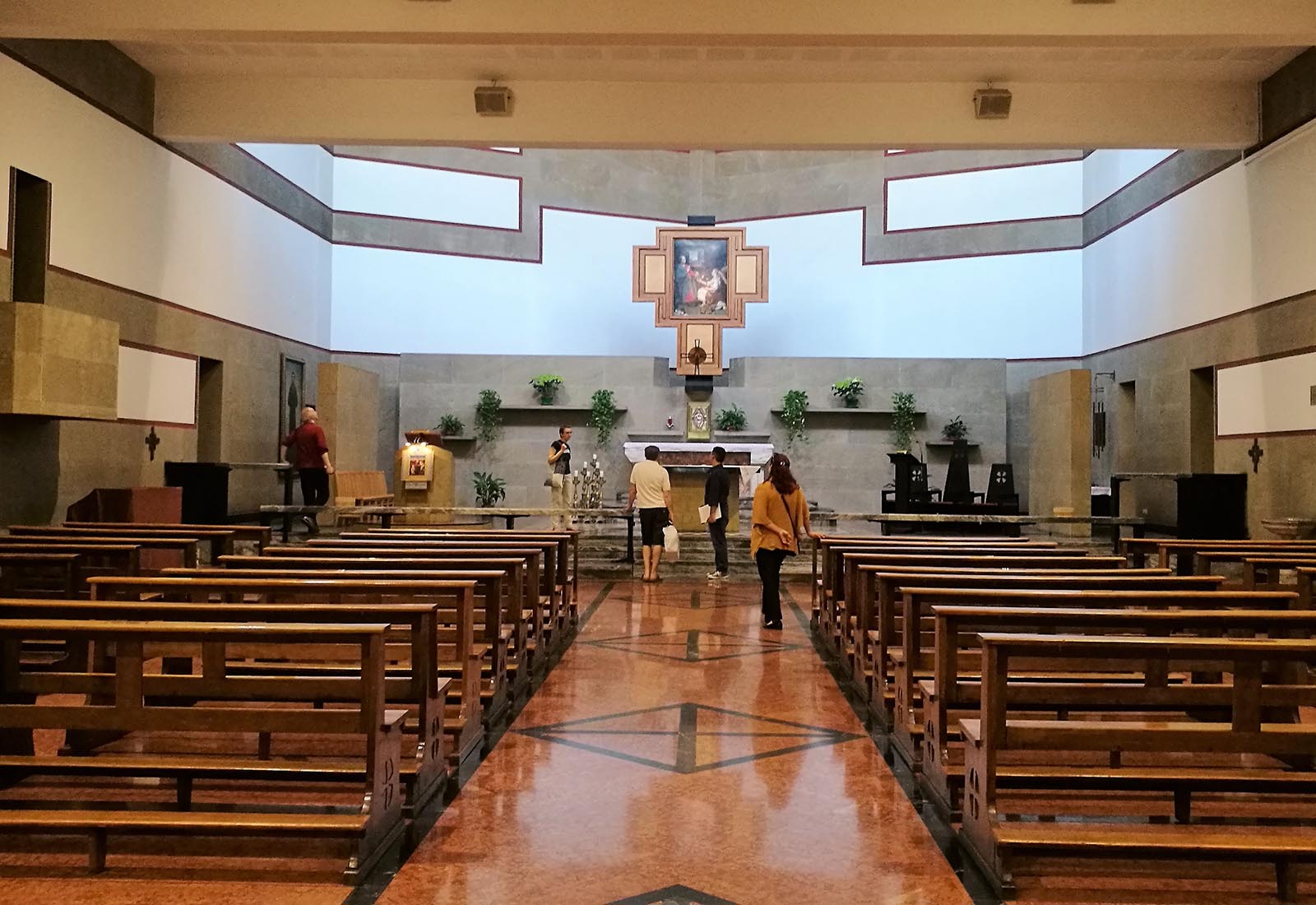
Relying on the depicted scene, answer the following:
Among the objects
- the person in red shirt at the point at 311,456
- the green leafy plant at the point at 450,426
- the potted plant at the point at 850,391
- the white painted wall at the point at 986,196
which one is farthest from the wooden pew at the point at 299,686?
the white painted wall at the point at 986,196

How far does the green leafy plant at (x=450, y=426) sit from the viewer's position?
16562 mm

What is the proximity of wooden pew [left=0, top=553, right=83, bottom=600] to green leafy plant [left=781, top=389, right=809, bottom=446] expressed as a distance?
1186 centimetres

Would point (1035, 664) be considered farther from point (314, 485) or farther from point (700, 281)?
point (700, 281)

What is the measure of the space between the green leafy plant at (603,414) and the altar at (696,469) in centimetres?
72

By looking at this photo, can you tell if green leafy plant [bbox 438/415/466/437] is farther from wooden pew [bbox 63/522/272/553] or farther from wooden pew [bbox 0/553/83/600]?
wooden pew [bbox 0/553/83/600]

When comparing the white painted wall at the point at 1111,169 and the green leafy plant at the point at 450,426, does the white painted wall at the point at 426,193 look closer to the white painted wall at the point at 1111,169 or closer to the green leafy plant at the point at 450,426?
the green leafy plant at the point at 450,426

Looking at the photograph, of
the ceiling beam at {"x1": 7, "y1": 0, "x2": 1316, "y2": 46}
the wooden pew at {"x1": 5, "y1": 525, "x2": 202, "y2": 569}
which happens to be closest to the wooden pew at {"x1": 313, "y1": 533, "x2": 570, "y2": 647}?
the wooden pew at {"x1": 5, "y1": 525, "x2": 202, "y2": 569}

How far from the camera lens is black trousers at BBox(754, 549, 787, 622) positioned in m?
7.93

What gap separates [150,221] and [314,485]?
3.53 m

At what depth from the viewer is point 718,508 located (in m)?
10.5

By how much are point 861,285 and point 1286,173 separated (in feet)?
27.3

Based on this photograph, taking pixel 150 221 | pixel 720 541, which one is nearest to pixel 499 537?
pixel 720 541

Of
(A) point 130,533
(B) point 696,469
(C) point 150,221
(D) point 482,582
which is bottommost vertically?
(D) point 482,582

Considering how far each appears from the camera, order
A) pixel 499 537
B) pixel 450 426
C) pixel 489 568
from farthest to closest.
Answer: pixel 450 426, pixel 499 537, pixel 489 568
